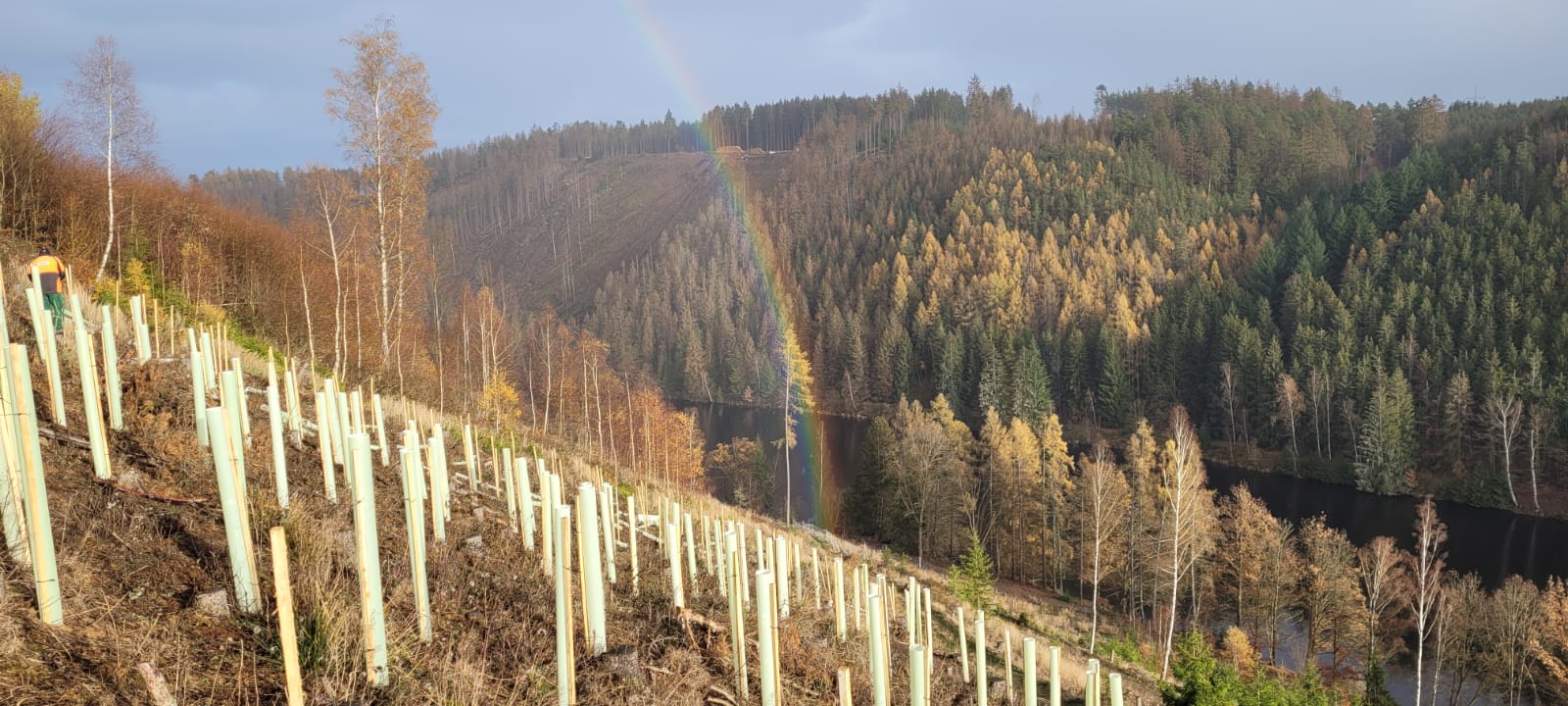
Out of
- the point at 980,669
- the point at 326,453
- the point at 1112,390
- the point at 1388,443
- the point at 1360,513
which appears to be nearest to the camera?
the point at 980,669

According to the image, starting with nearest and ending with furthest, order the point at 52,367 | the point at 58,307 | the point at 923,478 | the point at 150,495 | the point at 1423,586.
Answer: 1. the point at 150,495
2. the point at 52,367
3. the point at 58,307
4. the point at 1423,586
5. the point at 923,478

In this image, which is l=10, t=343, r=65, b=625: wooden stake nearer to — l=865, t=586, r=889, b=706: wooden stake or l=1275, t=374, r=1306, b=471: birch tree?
l=865, t=586, r=889, b=706: wooden stake

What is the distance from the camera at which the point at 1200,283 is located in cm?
8788

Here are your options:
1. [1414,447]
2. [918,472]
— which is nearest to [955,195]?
[1414,447]

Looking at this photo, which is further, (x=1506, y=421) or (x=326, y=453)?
(x=1506, y=421)

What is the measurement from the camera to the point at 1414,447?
5591cm

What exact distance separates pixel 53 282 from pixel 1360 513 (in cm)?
5945

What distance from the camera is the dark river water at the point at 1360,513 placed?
133 feet

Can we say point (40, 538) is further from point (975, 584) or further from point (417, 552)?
point (975, 584)

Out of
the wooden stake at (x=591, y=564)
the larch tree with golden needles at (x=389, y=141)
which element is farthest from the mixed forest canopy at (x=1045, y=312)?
the wooden stake at (x=591, y=564)

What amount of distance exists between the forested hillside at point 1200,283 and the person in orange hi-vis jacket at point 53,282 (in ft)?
211

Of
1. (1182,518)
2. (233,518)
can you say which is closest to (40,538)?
(233,518)

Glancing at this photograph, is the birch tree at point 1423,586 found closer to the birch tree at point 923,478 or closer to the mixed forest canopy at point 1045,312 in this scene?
the mixed forest canopy at point 1045,312

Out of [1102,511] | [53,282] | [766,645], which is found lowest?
[1102,511]
